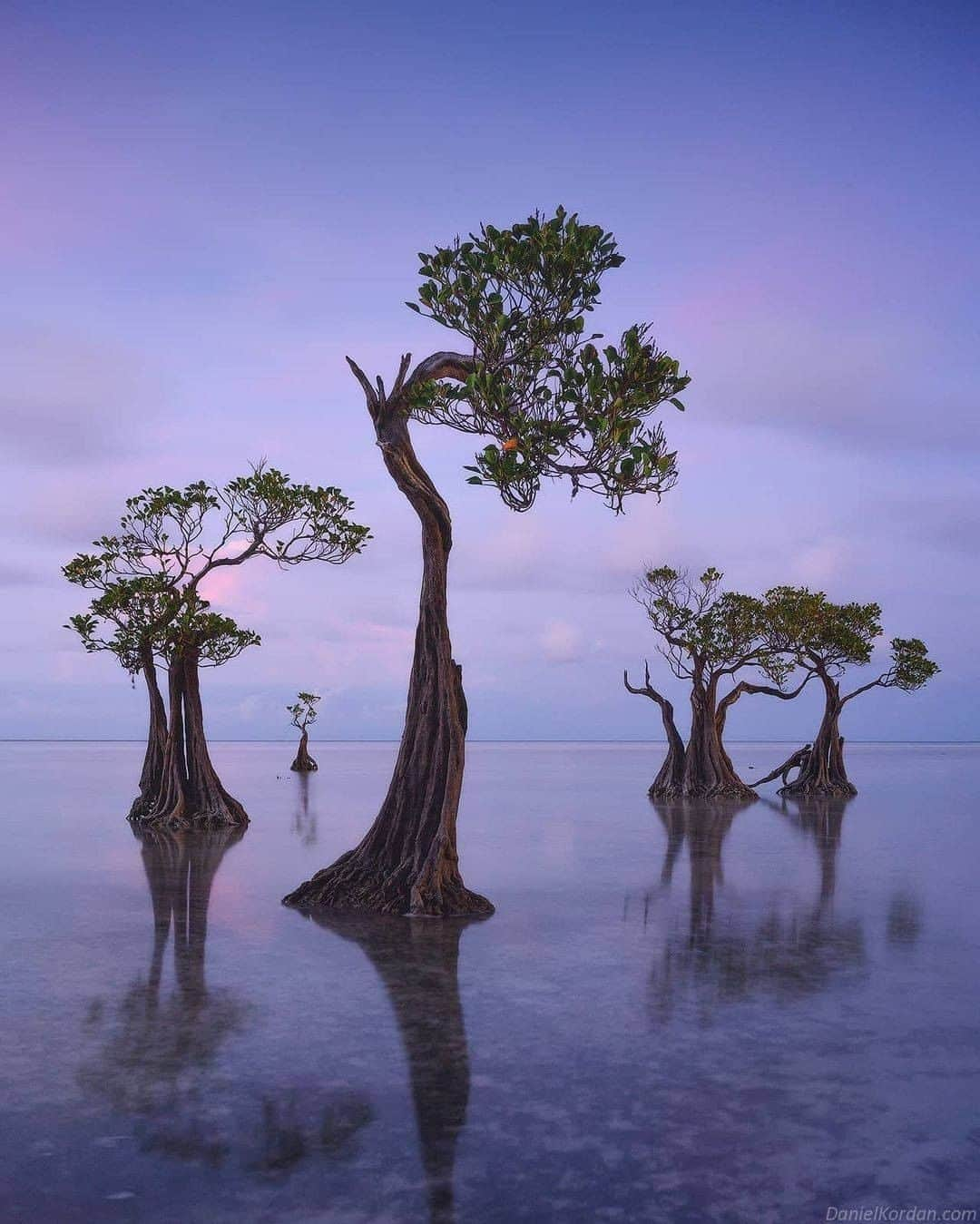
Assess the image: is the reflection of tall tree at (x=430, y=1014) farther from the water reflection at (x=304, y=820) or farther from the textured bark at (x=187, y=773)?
the textured bark at (x=187, y=773)

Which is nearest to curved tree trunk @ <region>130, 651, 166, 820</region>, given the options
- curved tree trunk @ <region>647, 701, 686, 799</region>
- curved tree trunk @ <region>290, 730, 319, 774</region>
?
curved tree trunk @ <region>647, 701, 686, 799</region>

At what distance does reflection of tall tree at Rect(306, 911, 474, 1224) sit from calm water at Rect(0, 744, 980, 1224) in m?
0.03

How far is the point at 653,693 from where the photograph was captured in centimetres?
Answer: 3597

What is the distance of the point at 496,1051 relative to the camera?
7.05m

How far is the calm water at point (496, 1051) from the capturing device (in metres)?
4.94

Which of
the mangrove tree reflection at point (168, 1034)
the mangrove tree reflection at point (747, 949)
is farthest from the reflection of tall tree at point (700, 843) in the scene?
the mangrove tree reflection at point (168, 1034)

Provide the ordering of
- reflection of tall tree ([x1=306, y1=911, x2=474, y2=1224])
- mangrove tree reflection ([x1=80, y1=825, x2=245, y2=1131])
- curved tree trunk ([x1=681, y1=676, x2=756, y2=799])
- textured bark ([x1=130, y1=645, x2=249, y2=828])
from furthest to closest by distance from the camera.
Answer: curved tree trunk ([x1=681, y1=676, x2=756, y2=799]) < textured bark ([x1=130, y1=645, x2=249, y2=828]) < mangrove tree reflection ([x1=80, y1=825, x2=245, y2=1131]) < reflection of tall tree ([x1=306, y1=911, x2=474, y2=1224])

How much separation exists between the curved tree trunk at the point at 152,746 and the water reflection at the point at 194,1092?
13660 millimetres

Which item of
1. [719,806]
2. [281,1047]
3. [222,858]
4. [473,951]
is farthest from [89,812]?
[281,1047]

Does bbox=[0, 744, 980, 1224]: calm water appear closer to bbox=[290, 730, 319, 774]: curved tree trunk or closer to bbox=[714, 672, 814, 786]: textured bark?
bbox=[714, 672, 814, 786]: textured bark

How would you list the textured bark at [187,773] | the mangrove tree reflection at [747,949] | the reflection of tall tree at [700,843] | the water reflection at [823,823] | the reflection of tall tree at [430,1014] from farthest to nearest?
the textured bark at [187,773] < the water reflection at [823,823] < the reflection of tall tree at [700,843] < the mangrove tree reflection at [747,949] < the reflection of tall tree at [430,1014]

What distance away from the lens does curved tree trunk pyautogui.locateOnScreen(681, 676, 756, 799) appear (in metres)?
33.3

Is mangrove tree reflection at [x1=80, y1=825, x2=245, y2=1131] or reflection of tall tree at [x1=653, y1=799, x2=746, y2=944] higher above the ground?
mangrove tree reflection at [x1=80, y1=825, x2=245, y2=1131]

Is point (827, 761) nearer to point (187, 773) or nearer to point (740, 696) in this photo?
point (740, 696)
